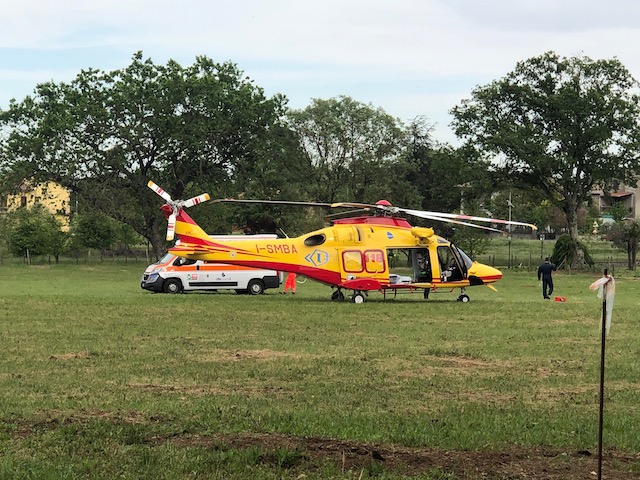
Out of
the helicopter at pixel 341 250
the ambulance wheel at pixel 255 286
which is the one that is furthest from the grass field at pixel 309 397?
the ambulance wheel at pixel 255 286

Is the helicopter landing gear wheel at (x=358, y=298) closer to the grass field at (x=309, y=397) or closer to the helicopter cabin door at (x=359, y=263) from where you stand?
the helicopter cabin door at (x=359, y=263)

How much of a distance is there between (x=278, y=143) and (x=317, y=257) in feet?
96.6

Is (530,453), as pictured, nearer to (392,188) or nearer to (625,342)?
(625,342)

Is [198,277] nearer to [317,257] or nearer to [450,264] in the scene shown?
[317,257]

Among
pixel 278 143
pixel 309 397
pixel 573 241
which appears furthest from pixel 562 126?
pixel 309 397

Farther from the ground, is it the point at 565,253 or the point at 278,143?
the point at 278,143

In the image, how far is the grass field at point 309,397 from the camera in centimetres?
660

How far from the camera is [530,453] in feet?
23.0

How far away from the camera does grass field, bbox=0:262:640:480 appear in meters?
6.60

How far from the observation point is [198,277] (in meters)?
32.5

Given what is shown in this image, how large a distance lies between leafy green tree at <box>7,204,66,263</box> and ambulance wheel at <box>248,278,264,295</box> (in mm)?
35710

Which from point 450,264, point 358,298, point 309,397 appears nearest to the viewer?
point 309,397

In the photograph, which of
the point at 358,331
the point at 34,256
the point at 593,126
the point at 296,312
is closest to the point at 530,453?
the point at 358,331

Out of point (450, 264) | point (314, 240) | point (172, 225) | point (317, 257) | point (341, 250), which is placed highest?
point (172, 225)
